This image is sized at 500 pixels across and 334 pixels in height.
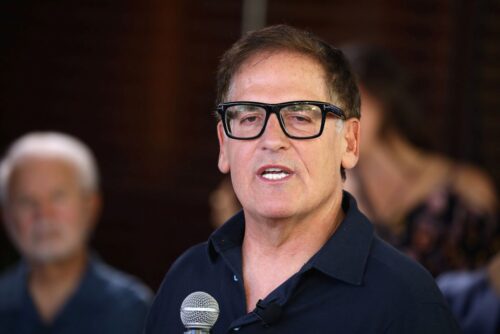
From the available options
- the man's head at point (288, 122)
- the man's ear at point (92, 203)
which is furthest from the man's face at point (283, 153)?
the man's ear at point (92, 203)

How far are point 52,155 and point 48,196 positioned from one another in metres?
0.18

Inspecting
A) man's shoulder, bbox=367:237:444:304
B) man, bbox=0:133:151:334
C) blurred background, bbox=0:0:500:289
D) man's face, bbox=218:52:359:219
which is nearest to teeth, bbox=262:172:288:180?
man's face, bbox=218:52:359:219

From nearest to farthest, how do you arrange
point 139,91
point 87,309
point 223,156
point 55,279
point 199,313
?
1. point 199,313
2. point 223,156
3. point 87,309
4. point 55,279
5. point 139,91

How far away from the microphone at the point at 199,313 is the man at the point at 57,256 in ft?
6.21

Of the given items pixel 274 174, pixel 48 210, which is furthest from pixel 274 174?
pixel 48 210

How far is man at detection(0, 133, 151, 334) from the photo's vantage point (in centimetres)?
412

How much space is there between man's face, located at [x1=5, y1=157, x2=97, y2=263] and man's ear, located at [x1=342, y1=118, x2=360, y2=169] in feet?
6.96

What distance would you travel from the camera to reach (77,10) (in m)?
5.88

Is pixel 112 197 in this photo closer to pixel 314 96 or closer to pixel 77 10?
pixel 77 10

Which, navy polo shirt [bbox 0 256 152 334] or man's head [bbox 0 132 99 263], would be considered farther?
man's head [bbox 0 132 99 263]

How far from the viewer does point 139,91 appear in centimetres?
589

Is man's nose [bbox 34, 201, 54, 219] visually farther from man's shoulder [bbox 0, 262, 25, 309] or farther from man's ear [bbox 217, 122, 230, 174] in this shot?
man's ear [bbox 217, 122, 230, 174]

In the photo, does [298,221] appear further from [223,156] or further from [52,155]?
[52,155]

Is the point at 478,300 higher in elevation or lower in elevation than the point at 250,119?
lower
